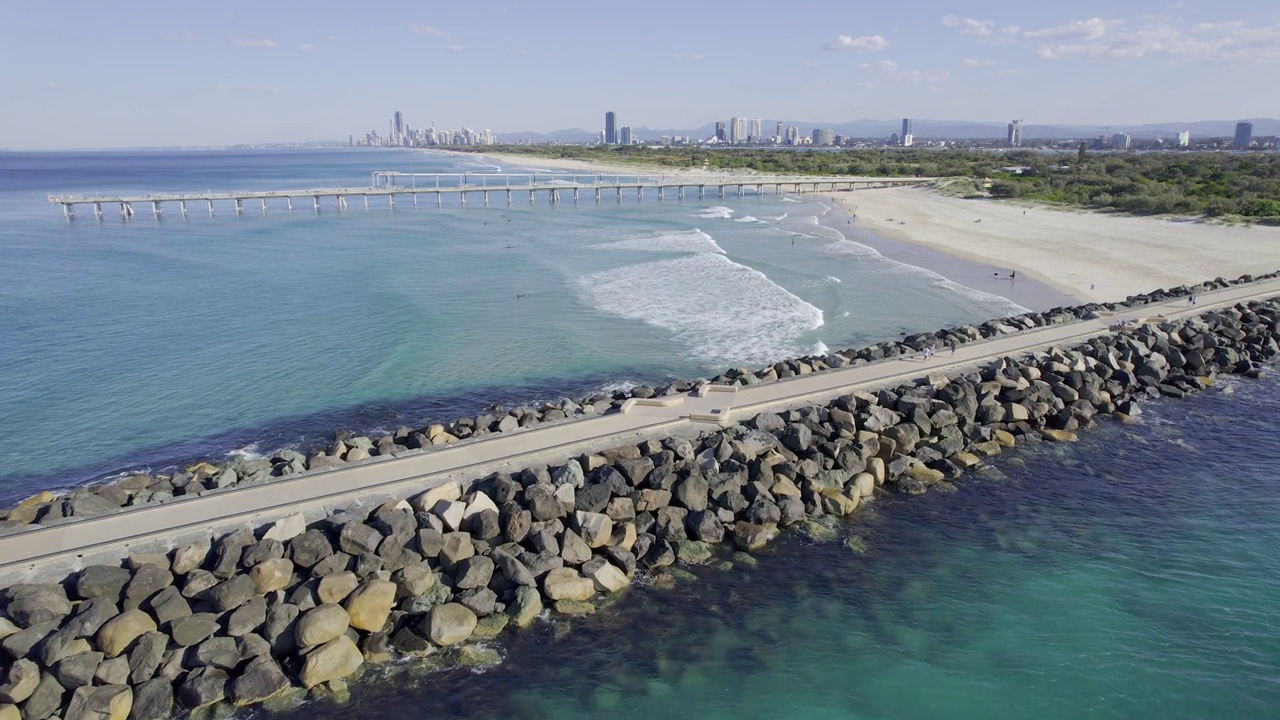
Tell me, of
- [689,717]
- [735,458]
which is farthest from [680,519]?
[689,717]

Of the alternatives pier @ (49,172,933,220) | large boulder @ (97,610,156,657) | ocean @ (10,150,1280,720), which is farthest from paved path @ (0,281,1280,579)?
pier @ (49,172,933,220)

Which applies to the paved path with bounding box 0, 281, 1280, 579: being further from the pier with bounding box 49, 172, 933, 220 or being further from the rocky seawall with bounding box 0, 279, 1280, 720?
the pier with bounding box 49, 172, 933, 220

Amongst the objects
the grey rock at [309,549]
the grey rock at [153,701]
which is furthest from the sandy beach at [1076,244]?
the grey rock at [153,701]

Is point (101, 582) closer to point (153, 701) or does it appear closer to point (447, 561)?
point (153, 701)

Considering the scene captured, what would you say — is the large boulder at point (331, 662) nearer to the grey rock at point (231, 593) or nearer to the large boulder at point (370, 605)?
the large boulder at point (370, 605)

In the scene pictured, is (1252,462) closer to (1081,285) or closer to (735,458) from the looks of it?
(735,458)

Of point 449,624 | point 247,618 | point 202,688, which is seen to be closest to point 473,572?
point 449,624
